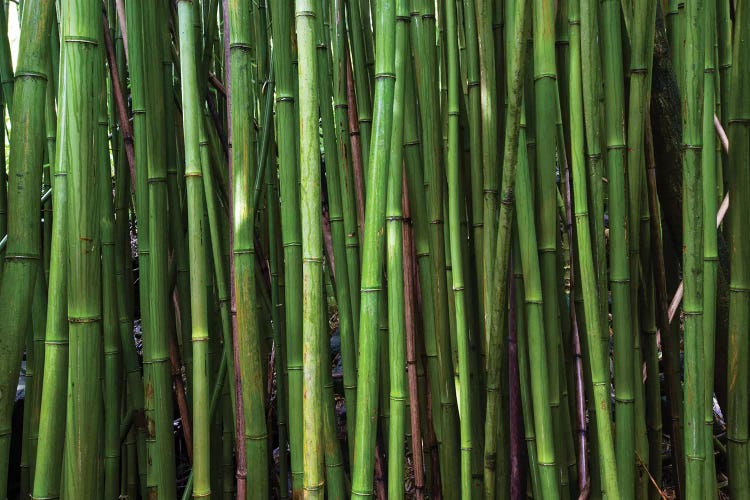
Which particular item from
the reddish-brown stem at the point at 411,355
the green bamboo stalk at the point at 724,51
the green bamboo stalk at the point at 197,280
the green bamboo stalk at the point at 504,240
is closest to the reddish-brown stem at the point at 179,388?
the green bamboo stalk at the point at 197,280

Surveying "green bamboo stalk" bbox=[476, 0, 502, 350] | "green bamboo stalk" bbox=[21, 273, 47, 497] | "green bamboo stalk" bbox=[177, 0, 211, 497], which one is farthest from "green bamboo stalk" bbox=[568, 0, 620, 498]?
"green bamboo stalk" bbox=[21, 273, 47, 497]

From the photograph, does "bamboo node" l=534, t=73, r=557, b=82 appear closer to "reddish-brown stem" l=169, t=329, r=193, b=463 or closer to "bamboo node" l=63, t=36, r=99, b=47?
"bamboo node" l=63, t=36, r=99, b=47

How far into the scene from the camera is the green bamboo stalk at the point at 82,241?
0.54 m

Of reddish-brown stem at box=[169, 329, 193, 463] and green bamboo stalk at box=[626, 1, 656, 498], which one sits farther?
reddish-brown stem at box=[169, 329, 193, 463]

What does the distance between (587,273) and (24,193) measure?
561 mm

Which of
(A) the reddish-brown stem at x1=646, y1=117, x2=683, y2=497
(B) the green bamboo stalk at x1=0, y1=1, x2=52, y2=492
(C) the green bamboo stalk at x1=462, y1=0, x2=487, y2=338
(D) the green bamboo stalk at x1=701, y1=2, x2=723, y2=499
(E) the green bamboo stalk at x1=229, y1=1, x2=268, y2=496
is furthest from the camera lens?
(A) the reddish-brown stem at x1=646, y1=117, x2=683, y2=497

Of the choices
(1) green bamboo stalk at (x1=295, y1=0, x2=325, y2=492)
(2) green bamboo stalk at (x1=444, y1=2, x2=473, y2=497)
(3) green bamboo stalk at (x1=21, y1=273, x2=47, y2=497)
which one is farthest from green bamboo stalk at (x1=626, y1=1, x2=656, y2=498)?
(3) green bamboo stalk at (x1=21, y1=273, x2=47, y2=497)

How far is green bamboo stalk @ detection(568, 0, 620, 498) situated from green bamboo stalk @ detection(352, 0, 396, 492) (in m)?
0.27

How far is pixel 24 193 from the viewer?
54 centimetres

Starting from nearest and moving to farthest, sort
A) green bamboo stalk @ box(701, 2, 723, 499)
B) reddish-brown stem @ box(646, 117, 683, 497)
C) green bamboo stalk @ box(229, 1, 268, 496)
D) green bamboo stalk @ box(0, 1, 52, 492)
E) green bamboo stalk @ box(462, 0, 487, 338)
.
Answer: green bamboo stalk @ box(0, 1, 52, 492)
green bamboo stalk @ box(229, 1, 268, 496)
green bamboo stalk @ box(701, 2, 723, 499)
green bamboo stalk @ box(462, 0, 487, 338)
reddish-brown stem @ box(646, 117, 683, 497)

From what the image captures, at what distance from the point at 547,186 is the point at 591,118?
0.31ft

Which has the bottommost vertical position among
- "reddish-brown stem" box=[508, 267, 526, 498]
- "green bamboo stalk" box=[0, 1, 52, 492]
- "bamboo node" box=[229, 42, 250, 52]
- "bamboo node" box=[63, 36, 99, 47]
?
"reddish-brown stem" box=[508, 267, 526, 498]

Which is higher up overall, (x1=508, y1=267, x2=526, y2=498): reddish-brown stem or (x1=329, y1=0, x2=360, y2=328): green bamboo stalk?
(x1=329, y1=0, x2=360, y2=328): green bamboo stalk

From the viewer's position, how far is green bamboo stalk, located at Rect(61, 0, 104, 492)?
54 cm
